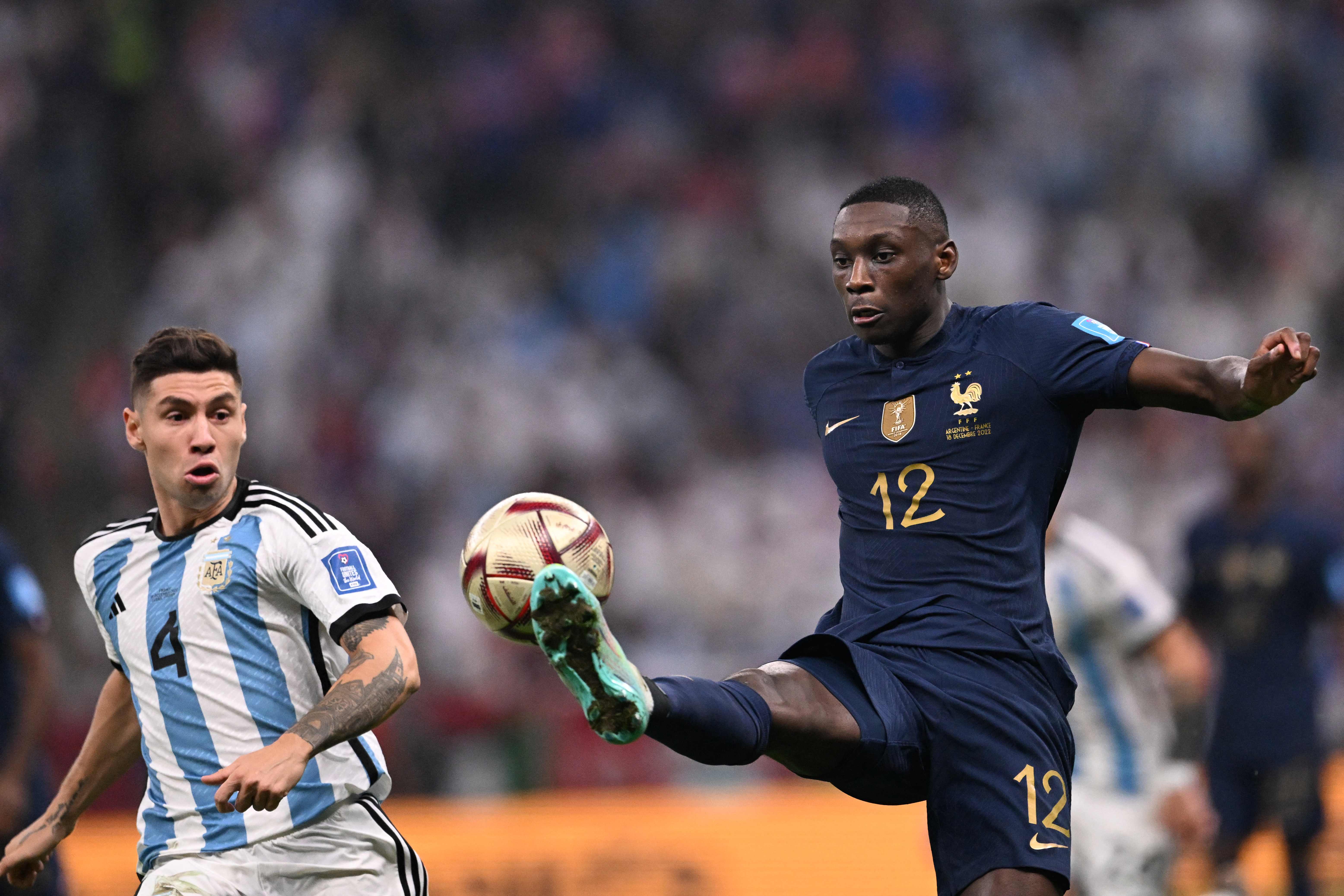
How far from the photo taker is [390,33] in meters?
16.8

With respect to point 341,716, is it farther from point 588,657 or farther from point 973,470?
point 973,470

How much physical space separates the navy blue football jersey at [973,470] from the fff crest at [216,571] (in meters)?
1.65

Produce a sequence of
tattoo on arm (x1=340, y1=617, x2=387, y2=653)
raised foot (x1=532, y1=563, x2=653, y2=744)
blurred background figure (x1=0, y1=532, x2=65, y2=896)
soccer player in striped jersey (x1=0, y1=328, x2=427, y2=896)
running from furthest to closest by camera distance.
→ 1. blurred background figure (x1=0, y1=532, x2=65, y2=896)
2. soccer player in striped jersey (x1=0, y1=328, x2=427, y2=896)
3. tattoo on arm (x1=340, y1=617, x2=387, y2=653)
4. raised foot (x1=532, y1=563, x2=653, y2=744)

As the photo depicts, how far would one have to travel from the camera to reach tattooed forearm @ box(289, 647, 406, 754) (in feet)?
12.3

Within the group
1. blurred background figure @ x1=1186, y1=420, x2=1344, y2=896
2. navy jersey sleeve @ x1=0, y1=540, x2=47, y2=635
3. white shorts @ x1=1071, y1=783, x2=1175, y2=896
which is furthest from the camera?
blurred background figure @ x1=1186, y1=420, x2=1344, y2=896

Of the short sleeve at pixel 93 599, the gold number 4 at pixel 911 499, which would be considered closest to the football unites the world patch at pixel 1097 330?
the gold number 4 at pixel 911 499

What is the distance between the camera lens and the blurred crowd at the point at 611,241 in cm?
1311

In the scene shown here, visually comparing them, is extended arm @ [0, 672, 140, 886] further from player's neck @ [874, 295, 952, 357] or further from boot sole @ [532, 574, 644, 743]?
player's neck @ [874, 295, 952, 357]

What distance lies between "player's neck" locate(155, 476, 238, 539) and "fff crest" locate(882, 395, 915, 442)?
183cm

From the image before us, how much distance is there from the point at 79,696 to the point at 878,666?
9219 mm

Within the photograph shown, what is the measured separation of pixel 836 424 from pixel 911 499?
0.37 metres

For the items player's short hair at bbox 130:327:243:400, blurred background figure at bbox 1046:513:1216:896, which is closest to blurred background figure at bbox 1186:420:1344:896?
blurred background figure at bbox 1046:513:1216:896

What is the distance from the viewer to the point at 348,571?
419 cm

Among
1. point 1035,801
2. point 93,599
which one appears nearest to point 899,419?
point 1035,801
